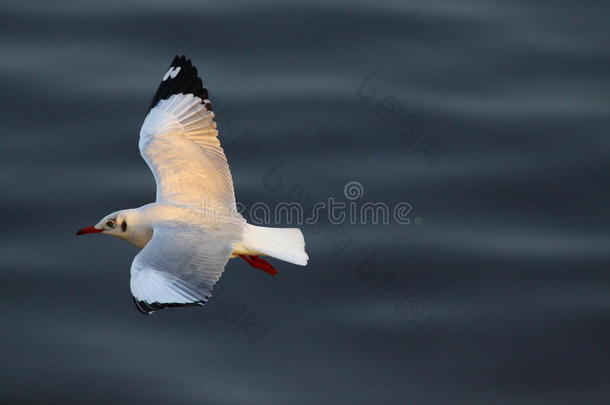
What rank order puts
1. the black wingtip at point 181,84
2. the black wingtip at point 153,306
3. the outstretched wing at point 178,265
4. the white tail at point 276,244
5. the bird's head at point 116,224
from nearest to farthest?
1. the black wingtip at point 153,306
2. the outstretched wing at point 178,265
3. the white tail at point 276,244
4. the bird's head at point 116,224
5. the black wingtip at point 181,84

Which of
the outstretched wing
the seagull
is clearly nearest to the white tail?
the seagull

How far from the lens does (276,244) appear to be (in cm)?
817

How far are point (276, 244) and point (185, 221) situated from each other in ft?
2.26

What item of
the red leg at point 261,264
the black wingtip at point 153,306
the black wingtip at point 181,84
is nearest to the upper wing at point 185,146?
the black wingtip at point 181,84

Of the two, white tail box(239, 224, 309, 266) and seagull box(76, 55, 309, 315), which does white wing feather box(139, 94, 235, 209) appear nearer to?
seagull box(76, 55, 309, 315)

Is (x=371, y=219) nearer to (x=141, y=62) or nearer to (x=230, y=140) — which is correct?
(x=230, y=140)

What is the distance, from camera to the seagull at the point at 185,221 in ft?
24.7

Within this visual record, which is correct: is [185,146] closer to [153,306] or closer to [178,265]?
[178,265]

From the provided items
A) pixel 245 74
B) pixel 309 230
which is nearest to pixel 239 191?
pixel 309 230

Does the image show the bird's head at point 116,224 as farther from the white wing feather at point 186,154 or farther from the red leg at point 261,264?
the red leg at point 261,264

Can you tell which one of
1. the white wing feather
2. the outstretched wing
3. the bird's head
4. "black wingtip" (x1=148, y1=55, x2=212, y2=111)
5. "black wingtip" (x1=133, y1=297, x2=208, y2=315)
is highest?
"black wingtip" (x1=148, y1=55, x2=212, y2=111)

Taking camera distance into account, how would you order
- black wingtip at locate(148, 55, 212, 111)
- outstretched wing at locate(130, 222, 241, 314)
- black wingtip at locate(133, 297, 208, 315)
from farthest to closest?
black wingtip at locate(148, 55, 212, 111)
outstretched wing at locate(130, 222, 241, 314)
black wingtip at locate(133, 297, 208, 315)

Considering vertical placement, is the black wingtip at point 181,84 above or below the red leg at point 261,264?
above

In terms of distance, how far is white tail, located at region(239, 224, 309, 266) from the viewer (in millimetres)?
8055
